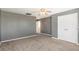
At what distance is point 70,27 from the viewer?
217cm

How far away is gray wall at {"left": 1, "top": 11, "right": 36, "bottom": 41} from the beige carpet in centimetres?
33

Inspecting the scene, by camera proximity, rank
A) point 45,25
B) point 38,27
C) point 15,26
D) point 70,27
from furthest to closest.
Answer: point 15,26
point 45,25
point 38,27
point 70,27

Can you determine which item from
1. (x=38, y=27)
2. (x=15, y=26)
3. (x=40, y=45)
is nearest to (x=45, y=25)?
(x=38, y=27)

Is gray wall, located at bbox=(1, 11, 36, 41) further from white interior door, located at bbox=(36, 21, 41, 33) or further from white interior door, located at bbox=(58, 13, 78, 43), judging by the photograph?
white interior door, located at bbox=(58, 13, 78, 43)

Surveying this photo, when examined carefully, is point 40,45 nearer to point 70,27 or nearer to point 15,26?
point 70,27

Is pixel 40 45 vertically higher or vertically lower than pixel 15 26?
lower

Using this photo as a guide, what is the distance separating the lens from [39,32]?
234 cm

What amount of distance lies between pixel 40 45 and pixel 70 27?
105cm

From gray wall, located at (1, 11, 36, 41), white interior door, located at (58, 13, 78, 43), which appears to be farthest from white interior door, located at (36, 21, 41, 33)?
white interior door, located at (58, 13, 78, 43)

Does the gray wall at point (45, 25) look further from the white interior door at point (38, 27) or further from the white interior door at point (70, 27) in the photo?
the white interior door at point (70, 27)
